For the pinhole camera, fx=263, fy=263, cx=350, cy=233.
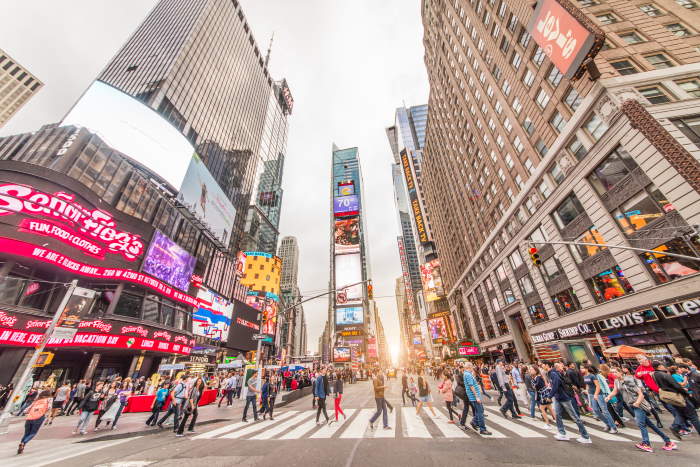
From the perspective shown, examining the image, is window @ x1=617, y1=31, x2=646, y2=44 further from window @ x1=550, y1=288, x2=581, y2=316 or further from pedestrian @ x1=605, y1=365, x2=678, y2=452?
pedestrian @ x1=605, y1=365, x2=678, y2=452

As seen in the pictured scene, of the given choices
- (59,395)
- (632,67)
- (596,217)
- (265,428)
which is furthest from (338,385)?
(632,67)

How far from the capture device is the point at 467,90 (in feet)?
128

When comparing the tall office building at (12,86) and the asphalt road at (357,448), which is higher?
the tall office building at (12,86)

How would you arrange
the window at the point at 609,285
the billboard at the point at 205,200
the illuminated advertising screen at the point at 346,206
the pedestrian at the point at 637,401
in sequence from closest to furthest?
the pedestrian at the point at 637,401 → the window at the point at 609,285 → the billboard at the point at 205,200 → the illuminated advertising screen at the point at 346,206

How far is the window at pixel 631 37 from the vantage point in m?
20.7

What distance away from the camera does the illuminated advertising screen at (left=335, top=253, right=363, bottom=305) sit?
8056 cm

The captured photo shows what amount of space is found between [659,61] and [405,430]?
30504 millimetres

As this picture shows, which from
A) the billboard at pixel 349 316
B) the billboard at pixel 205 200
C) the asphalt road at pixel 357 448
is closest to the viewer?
the asphalt road at pixel 357 448

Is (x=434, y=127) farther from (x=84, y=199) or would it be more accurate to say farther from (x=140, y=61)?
(x=140, y=61)

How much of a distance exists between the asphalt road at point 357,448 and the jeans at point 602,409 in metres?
0.34

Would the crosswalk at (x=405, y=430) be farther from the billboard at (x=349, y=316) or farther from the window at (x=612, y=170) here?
the billboard at (x=349, y=316)

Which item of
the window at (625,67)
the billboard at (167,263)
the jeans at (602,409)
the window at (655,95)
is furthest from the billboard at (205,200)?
the window at (655,95)

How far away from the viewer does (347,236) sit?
86.9 meters

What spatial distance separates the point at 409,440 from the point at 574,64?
2529 centimetres
